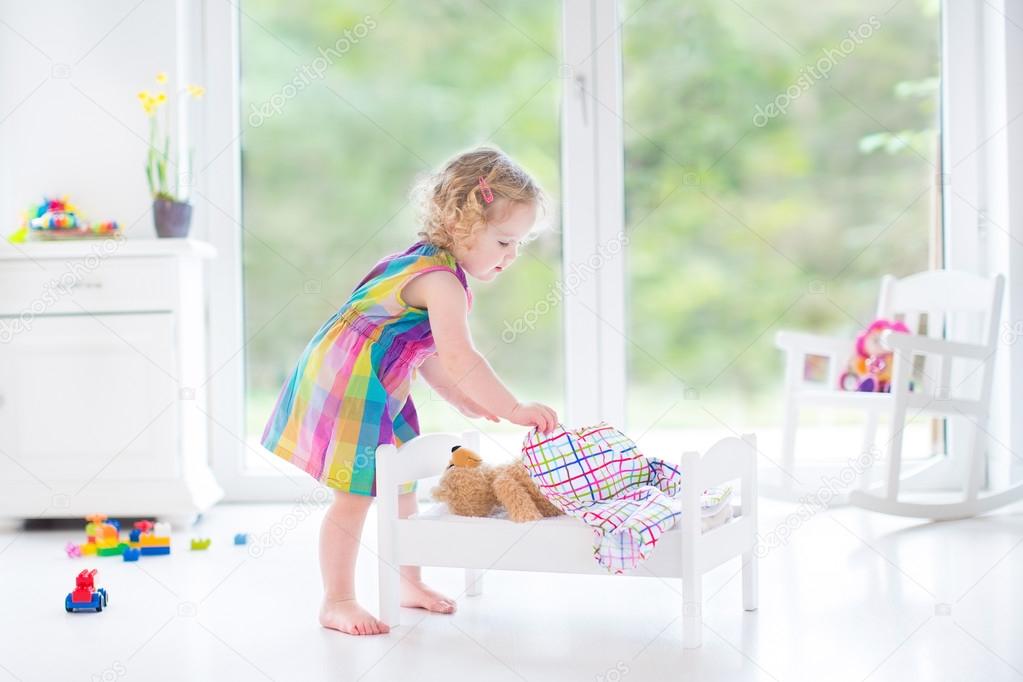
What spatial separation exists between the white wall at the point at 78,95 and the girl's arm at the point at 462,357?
1.42 meters

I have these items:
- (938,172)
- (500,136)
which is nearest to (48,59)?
(500,136)

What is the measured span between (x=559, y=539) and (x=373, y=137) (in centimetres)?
170

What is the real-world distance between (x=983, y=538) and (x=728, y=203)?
3.66 ft

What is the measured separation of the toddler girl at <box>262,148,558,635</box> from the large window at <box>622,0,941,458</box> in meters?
1.26

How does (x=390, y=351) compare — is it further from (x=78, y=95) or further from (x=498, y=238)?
(x=78, y=95)

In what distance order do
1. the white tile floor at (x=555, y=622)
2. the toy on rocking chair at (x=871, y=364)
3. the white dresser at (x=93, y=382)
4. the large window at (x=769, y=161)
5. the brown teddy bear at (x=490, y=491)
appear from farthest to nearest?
the large window at (x=769, y=161), the toy on rocking chair at (x=871, y=364), the white dresser at (x=93, y=382), the brown teddy bear at (x=490, y=491), the white tile floor at (x=555, y=622)

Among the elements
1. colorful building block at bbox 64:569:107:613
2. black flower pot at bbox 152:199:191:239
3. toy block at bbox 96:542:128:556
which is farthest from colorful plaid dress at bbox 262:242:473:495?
black flower pot at bbox 152:199:191:239

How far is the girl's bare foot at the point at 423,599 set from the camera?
5.49 feet

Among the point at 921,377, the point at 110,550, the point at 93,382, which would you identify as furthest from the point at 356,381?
the point at 921,377

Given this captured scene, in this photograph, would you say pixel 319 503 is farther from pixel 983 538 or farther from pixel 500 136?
pixel 983 538

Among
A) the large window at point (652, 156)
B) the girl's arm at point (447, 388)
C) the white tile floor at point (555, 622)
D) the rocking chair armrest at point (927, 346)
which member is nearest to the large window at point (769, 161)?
the large window at point (652, 156)

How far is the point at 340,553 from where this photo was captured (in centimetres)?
162

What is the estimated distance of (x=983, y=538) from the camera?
2.20m

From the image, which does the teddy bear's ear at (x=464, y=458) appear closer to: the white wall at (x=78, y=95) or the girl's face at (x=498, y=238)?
the girl's face at (x=498, y=238)
